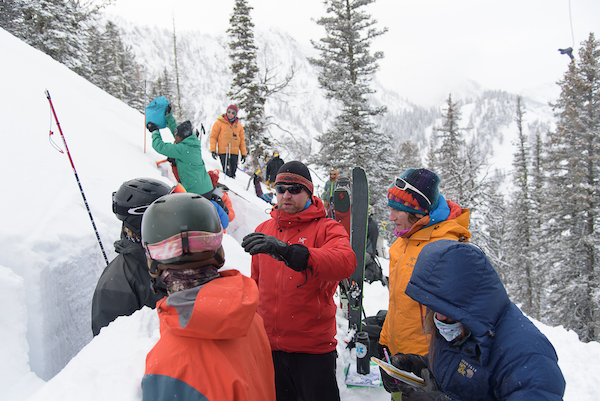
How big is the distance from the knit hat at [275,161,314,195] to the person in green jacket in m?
3.49

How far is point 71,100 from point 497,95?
23673 centimetres

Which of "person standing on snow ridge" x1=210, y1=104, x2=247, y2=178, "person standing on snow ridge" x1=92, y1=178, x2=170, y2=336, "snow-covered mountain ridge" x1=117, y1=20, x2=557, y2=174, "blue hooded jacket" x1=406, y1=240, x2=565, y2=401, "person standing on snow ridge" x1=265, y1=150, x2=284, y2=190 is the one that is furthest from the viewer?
"snow-covered mountain ridge" x1=117, y1=20, x2=557, y2=174

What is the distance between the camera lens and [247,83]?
780 inches

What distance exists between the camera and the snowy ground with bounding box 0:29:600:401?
1780 millimetres

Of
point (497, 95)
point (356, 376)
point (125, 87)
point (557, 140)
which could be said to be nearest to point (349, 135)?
point (557, 140)

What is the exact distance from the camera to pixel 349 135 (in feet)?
59.2

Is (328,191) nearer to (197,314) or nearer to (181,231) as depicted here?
(181,231)

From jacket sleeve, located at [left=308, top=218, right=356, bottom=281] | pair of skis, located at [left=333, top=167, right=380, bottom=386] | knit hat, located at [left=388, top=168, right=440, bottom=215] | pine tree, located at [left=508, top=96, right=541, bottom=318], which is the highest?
knit hat, located at [left=388, top=168, right=440, bottom=215]

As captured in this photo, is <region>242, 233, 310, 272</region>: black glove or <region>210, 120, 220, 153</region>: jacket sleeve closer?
<region>242, 233, 310, 272</region>: black glove

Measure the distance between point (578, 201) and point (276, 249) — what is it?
21.9m

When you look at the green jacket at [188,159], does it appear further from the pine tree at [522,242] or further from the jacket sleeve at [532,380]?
the pine tree at [522,242]

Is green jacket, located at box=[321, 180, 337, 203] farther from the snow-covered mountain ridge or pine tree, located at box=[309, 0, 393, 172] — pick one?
the snow-covered mountain ridge

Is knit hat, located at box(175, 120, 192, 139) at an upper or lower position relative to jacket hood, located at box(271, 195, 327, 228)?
upper

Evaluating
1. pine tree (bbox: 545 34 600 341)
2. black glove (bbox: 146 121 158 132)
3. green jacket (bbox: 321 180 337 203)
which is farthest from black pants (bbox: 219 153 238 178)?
pine tree (bbox: 545 34 600 341)
